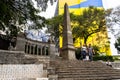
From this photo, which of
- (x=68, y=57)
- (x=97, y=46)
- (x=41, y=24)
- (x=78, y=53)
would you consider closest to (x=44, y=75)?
(x=68, y=57)

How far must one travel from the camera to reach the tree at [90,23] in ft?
97.0

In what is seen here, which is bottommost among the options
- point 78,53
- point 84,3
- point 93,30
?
point 78,53

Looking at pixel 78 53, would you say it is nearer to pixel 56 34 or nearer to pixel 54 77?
pixel 56 34

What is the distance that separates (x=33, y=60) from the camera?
30.1 feet

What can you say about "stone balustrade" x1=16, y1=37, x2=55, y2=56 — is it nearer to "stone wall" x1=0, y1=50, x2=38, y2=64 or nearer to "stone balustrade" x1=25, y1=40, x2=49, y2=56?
"stone balustrade" x1=25, y1=40, x2=49, y2=56

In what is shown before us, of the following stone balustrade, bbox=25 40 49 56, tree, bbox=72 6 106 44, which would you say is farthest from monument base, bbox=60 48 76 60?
tree, bbox=72 6 106 44

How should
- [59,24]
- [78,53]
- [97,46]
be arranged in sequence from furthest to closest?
[97,46] < [59,24] < [78,53]

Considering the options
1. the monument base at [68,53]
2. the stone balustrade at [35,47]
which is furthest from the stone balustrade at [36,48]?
the monument base at [68,53]

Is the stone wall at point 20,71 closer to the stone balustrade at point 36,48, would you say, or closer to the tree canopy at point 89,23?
the stone balustrade at point 36,48

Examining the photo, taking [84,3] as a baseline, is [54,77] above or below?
below

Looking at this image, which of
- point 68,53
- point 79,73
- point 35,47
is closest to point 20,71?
point 79,73

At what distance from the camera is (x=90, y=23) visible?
29844mm

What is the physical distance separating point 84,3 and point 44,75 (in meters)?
42.3

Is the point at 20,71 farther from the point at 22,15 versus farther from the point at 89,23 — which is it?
the point at 89,23
